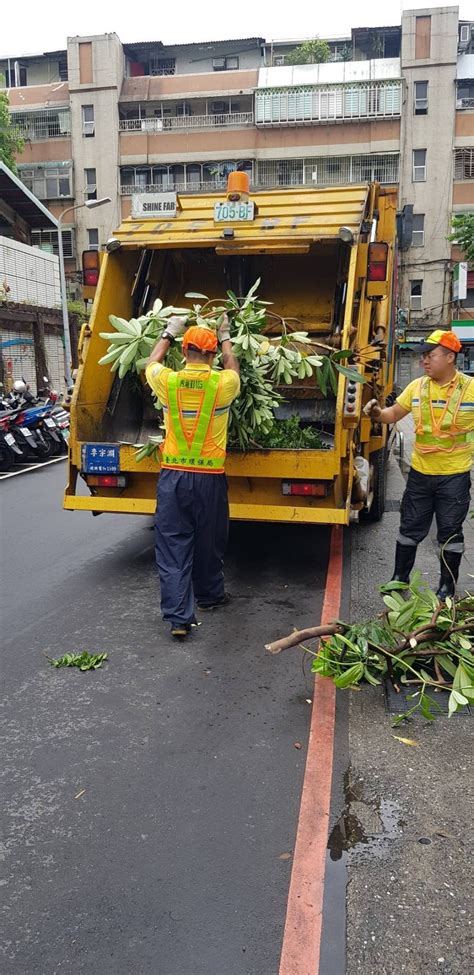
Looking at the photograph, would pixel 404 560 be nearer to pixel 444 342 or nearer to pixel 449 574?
pixel 449 574

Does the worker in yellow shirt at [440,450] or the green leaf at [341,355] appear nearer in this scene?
the worker in yellow shirt at [440,450]

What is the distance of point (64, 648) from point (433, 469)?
8.01ft

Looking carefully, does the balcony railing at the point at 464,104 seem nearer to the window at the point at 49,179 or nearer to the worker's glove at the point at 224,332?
the window at the point at 49,179

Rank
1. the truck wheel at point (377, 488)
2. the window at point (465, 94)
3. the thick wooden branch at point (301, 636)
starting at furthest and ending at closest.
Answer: the window at point (465, 94)
the truck wheel at point (377, 488)
the thick wooden branch at point (301, 636)

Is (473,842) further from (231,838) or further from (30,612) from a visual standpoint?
(30,612)

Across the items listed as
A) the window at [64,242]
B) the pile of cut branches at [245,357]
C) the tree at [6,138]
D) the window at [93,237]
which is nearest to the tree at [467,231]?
the pile of cut branches at [245,357]

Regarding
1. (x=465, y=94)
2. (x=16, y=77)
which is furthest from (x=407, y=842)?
(x=16, y=77)

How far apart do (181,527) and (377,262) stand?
2.75 m

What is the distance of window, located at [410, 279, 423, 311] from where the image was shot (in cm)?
3509

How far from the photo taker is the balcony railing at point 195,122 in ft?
118

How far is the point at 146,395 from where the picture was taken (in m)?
6.61

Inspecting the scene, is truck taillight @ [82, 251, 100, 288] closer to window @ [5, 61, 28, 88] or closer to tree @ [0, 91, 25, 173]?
tree @ [0, 91, 25, 173]

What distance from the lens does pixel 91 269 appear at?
629cm

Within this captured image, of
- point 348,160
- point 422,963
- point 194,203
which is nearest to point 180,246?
point 194,203
